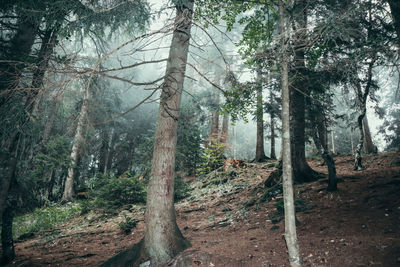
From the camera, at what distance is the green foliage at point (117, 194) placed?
31.9 feet

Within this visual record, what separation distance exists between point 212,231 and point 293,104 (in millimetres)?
5745

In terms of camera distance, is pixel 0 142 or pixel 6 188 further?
pixel 0 142

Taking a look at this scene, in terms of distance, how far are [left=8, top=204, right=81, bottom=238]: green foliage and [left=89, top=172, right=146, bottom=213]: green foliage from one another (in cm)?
175

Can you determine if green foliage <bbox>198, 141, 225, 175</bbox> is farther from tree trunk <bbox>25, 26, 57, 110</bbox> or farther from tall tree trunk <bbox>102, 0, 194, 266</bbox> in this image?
tree trunk <bbox>25, 26, 57, 110</bbox>

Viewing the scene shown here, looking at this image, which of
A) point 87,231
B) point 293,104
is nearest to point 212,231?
point 87,231

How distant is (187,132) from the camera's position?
15102 millimetres

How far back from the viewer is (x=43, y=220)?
10.0 meters

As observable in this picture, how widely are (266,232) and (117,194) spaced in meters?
7.38

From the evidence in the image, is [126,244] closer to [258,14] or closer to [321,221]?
[321,221]

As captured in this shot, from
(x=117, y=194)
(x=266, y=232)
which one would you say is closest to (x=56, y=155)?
(x=117, y=194)

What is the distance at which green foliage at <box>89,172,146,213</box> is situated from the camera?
9.71m

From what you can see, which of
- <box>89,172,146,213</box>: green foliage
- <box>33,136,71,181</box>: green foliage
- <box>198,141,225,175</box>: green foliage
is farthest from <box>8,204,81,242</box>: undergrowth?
<box>198,141,225,175</box>: green foliage

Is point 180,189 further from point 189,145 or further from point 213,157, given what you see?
point 189,145

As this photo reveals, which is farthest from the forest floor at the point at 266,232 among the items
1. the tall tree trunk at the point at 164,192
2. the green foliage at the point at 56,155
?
the green foliage at the point at 56,155
